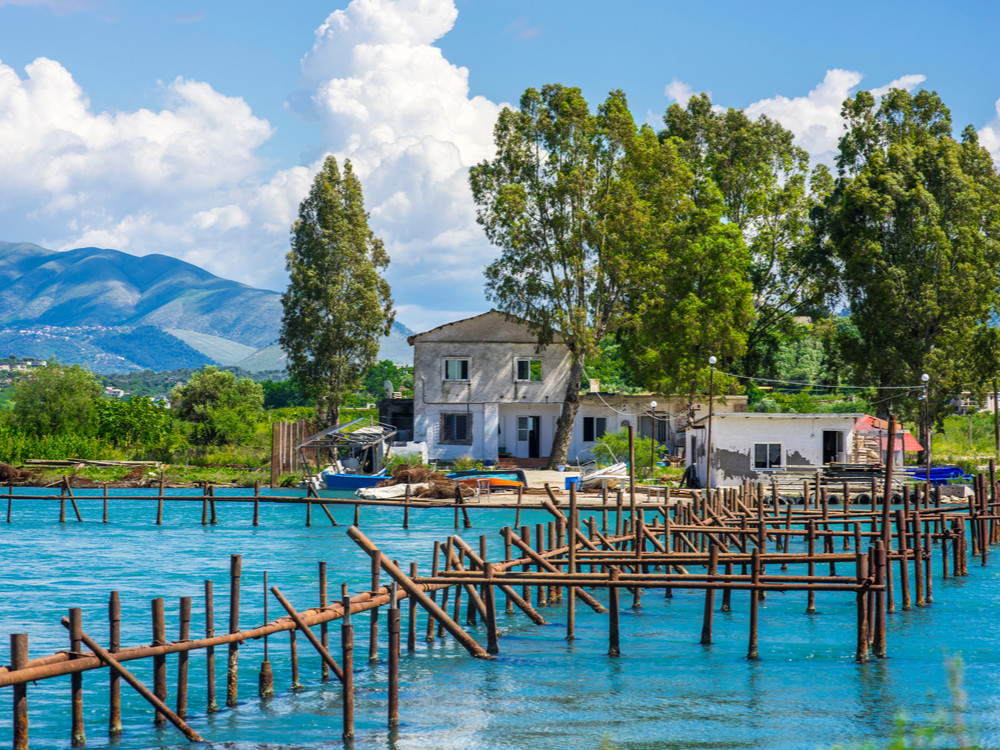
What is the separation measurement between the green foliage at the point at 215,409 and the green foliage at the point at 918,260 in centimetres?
3678

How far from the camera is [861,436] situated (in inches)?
1964

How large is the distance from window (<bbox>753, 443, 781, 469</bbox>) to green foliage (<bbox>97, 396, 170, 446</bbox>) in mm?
36553

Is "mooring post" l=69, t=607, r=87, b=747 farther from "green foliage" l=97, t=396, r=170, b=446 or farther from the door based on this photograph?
"green foliage" l=97, t=396, r=170, b=446

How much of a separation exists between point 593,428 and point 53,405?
105 feet

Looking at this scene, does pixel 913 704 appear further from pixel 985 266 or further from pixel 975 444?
pixel 975 444

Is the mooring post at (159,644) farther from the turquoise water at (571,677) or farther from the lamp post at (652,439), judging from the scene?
the lamp post at (652,439)

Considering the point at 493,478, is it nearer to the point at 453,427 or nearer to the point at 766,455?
the point at 453,427

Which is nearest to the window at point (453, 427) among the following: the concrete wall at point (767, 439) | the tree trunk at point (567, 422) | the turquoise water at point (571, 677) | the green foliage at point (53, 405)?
the tree trunk at point (567, 422)

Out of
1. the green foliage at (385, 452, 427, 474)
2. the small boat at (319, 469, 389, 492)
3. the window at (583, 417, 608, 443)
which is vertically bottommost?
the small boat at (319, 469, 389, 492)

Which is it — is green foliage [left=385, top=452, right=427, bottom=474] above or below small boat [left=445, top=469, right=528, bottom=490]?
above

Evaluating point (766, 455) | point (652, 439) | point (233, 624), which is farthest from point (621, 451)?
point (233, 624)

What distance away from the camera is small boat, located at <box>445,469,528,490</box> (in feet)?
166

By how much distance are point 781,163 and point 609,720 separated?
174 feet

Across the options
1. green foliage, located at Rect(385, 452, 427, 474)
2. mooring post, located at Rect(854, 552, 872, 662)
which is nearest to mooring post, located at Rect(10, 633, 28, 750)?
mooring post, located at Rect(854, 552, 872, 662)
